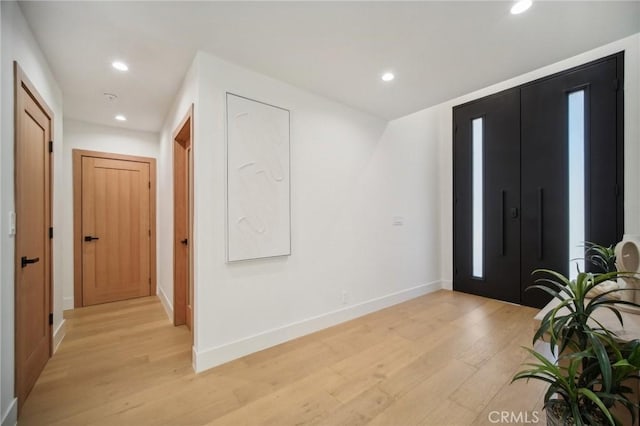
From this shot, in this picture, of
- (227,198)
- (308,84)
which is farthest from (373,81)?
(227,198)

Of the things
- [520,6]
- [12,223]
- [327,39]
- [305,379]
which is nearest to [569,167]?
[520,6]

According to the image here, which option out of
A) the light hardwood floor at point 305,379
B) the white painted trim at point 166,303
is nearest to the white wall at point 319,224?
the light hardwood floor at point 305,379

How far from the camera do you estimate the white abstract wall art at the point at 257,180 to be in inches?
88.6

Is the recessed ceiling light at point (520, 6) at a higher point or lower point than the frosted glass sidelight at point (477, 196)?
higher

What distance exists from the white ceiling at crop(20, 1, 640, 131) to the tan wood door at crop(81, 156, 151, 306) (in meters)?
1.43

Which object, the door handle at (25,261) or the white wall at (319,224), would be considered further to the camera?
the white wall at (319,224)

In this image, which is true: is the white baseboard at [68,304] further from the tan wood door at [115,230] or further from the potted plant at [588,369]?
the potted plant at [588,369]

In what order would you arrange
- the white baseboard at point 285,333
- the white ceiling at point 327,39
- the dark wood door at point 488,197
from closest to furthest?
1. the white ceiling at point 327,39
2. the white baseboard at point 285,333
3. the dark wood door at point 488,197

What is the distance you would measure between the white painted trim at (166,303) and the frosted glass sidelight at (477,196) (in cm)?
429

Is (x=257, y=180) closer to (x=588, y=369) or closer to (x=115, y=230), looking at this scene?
(x=588, y=369)

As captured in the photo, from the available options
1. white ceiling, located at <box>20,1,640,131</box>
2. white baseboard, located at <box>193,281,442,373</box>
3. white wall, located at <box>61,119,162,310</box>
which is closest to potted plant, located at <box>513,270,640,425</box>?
white ceiling, located at <box>20,1,640,131</box>

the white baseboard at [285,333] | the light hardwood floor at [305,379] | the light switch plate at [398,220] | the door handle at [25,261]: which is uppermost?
the light switch plate at [398,220]

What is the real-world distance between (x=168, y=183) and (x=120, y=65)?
146cm

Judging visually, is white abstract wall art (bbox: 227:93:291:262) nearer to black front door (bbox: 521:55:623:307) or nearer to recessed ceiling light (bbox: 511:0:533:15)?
recessed ceiling light (bbox: 511:0:533:15)
